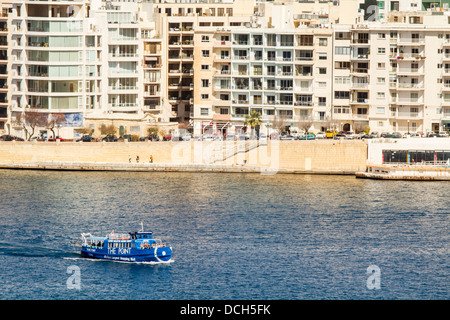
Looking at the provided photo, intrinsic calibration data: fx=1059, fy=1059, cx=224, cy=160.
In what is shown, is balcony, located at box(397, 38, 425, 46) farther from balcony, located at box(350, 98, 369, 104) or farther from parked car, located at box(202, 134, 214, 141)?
parked car, located at box(202, 134, 214, 141)

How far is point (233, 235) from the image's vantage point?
79.1 m

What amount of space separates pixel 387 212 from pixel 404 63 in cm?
4250

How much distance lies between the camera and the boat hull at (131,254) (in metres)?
71.1

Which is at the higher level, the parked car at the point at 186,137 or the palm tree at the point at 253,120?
the palm tree at the point at 253,120

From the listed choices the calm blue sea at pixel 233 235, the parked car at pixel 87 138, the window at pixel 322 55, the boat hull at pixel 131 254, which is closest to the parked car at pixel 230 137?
the calm blue sea at pixel 233 235

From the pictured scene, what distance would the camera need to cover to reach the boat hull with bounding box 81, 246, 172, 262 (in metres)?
71.1

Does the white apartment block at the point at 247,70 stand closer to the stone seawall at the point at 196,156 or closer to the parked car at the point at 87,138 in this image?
the parked car at the point at 87,138

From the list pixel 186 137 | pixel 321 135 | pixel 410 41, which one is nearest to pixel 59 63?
pixel 186 137

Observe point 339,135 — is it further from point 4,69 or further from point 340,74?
point 4,69

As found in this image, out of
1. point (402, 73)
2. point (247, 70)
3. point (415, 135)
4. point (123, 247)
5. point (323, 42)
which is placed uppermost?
point (323, 42)

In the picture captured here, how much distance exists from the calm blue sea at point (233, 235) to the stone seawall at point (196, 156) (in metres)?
4.58

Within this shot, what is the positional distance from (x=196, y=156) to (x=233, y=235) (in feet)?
126
